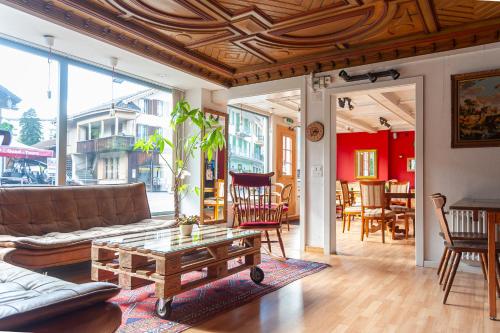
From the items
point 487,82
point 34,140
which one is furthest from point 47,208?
point 487,82

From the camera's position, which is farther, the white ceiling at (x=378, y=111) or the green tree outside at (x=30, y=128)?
the white ceiling at (x=378, y=111)

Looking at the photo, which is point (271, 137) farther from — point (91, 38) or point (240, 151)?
point (91, 38)

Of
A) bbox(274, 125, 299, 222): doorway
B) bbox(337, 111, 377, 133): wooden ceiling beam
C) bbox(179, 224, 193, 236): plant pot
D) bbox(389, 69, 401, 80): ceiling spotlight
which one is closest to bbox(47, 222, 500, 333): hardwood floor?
bbox(179, 224, 193, 236): plant pot

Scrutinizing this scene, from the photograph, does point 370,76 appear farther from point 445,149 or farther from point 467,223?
point 467,223

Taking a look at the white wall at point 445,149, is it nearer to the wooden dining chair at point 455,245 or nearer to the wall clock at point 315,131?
the wall clock at point 315,131

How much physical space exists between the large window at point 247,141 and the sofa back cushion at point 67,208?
3010 millimetres

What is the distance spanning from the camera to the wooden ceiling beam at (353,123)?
8662mm

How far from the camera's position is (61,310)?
133 cm

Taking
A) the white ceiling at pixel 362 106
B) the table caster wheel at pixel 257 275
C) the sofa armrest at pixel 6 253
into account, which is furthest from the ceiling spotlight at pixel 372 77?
the sofa armrest at pixel 6 253

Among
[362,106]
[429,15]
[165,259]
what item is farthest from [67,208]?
[362,106]

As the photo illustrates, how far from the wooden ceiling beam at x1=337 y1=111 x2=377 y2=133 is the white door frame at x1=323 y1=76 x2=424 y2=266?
3.54 meters

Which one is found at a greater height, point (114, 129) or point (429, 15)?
point (429, 15)

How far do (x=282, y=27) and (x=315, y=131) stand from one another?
148 cm

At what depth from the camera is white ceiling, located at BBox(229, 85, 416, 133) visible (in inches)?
233
